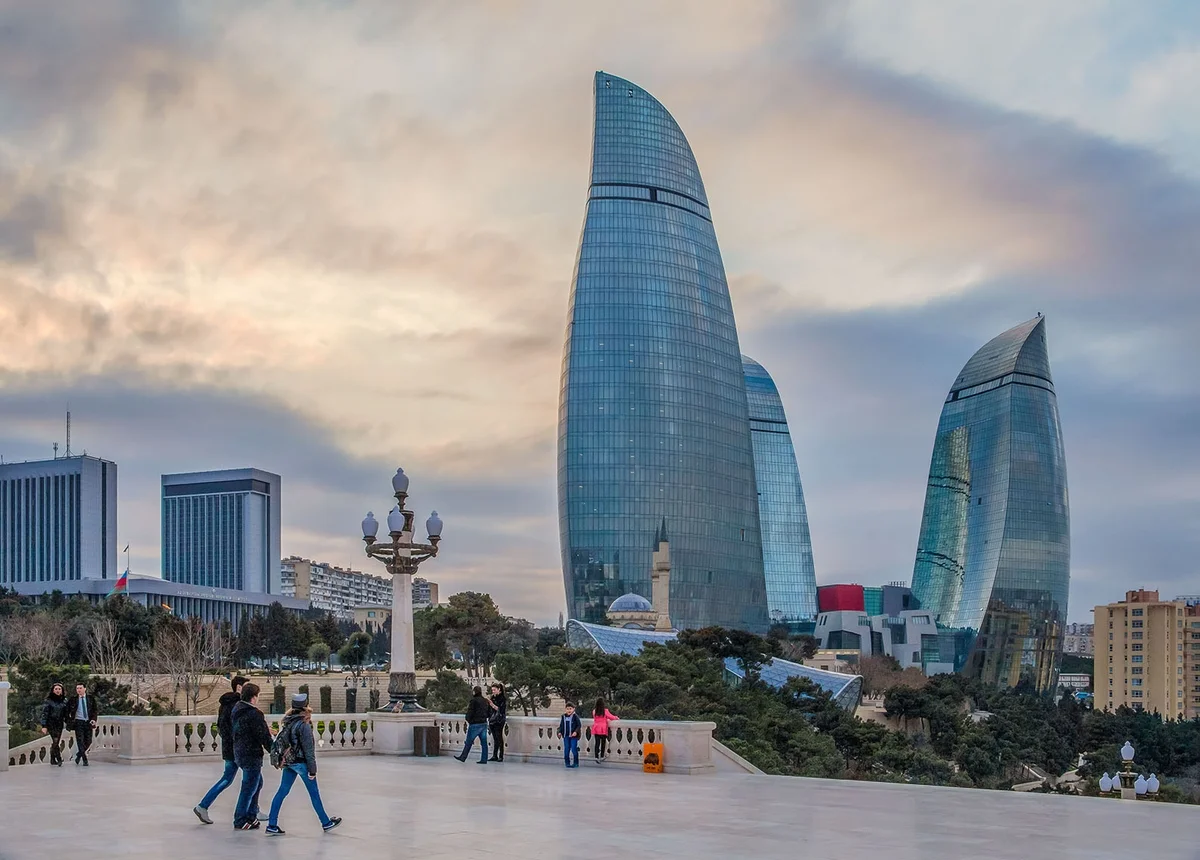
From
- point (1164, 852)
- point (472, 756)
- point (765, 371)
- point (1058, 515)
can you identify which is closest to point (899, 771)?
point (472, 756)

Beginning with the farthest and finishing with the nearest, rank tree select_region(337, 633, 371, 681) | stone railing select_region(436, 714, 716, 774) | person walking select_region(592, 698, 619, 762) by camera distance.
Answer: tree select_region(337, 633, 371, 681)
person walking select_region(592, 698, 619, 762)
stone railing select_region(436, 714, 716, 774)

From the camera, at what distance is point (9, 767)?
26.6 meters

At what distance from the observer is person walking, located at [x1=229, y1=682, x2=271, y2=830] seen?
668 inches

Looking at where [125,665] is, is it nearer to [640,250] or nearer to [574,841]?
[640,250]

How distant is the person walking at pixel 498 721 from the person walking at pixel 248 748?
10.7 meters

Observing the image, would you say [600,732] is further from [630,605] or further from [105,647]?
[630,605]

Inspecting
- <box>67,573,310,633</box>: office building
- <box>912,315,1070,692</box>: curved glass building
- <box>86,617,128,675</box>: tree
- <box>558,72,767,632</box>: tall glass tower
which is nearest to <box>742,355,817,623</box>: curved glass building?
<box>912,315,1070,692</box>: curved glass building

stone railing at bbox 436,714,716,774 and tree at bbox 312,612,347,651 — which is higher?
stone railing at bbox 436,714,716,774

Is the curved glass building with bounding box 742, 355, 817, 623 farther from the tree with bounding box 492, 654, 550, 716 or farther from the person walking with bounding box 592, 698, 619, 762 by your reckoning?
the person walking with bounding box 592, 698, 619, 762

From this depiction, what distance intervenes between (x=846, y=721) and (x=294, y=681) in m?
42.9

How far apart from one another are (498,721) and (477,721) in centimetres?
59

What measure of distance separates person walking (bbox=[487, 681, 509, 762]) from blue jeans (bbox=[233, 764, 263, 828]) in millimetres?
10640

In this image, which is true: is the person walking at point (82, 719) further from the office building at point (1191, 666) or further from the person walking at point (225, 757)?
the office building at point (1191, 666)

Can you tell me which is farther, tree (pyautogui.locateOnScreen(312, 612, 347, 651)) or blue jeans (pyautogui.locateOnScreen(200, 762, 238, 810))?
tree (pyautogui.locateOnScreen(312, 612, 347, 651))
